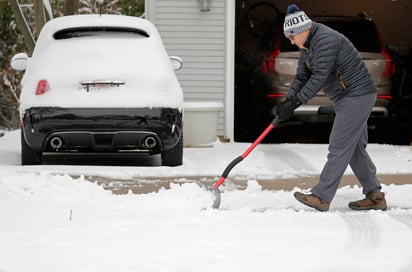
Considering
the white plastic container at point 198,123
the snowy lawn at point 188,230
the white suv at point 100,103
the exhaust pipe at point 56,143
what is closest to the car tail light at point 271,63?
the white plastic container at point 198,123

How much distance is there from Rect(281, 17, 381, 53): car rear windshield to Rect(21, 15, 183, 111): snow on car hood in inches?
145

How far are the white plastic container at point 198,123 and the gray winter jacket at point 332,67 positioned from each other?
15.7 feet

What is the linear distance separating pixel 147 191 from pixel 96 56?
2.34 meters

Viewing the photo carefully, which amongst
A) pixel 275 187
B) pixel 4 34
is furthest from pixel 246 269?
pixel 4 34

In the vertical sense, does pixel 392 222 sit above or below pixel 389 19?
above

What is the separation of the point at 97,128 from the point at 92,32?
4.51 ft

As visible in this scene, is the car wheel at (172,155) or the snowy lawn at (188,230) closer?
the snowy lawn at (188,230)

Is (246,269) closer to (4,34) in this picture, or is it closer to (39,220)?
(39,220)

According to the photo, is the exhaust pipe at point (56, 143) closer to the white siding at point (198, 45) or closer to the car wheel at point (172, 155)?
the car wheel at point (172, 155)

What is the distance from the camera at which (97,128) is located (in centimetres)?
929

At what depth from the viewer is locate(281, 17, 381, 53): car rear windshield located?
13.2m

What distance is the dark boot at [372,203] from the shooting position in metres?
7.34

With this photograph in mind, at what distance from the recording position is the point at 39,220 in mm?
6324

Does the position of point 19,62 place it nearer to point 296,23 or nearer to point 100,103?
point 100,103
